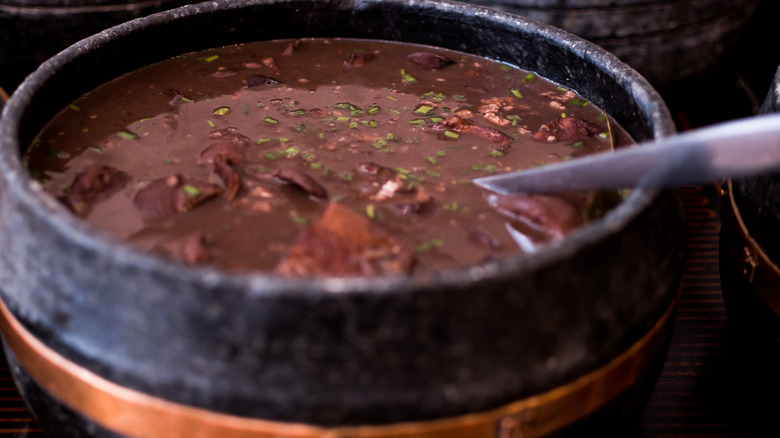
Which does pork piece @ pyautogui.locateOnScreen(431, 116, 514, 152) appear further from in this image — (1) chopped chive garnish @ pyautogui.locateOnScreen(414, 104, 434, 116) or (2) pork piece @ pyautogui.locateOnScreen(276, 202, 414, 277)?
(2) pork piece @ pyautogui.locateOnScreen(276, 202, 414, 277)

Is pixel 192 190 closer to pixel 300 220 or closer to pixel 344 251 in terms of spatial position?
pixel 300 220

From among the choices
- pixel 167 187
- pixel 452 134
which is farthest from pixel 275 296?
pixel 452 134

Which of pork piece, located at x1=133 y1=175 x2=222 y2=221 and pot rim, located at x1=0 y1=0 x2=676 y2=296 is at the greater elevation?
pot rim, located at x1=0 y1=0 x2=676 y2=296

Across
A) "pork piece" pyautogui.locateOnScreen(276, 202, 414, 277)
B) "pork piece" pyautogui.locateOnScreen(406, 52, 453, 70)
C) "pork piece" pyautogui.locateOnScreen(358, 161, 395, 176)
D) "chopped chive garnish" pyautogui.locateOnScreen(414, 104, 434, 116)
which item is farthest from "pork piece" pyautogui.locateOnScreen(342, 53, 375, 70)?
"pork piece" pyautogui.locateOnScreen(276, 202, 414, 277)

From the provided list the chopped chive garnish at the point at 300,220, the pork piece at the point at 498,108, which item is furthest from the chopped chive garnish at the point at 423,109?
the chopped chive garnish at the point at 300,220

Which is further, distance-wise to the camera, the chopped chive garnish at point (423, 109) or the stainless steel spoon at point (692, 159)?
the chopped chive garnish at point (423, 109)

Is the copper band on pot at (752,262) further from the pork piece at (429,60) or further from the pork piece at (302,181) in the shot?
the pork piece at (302,181)
